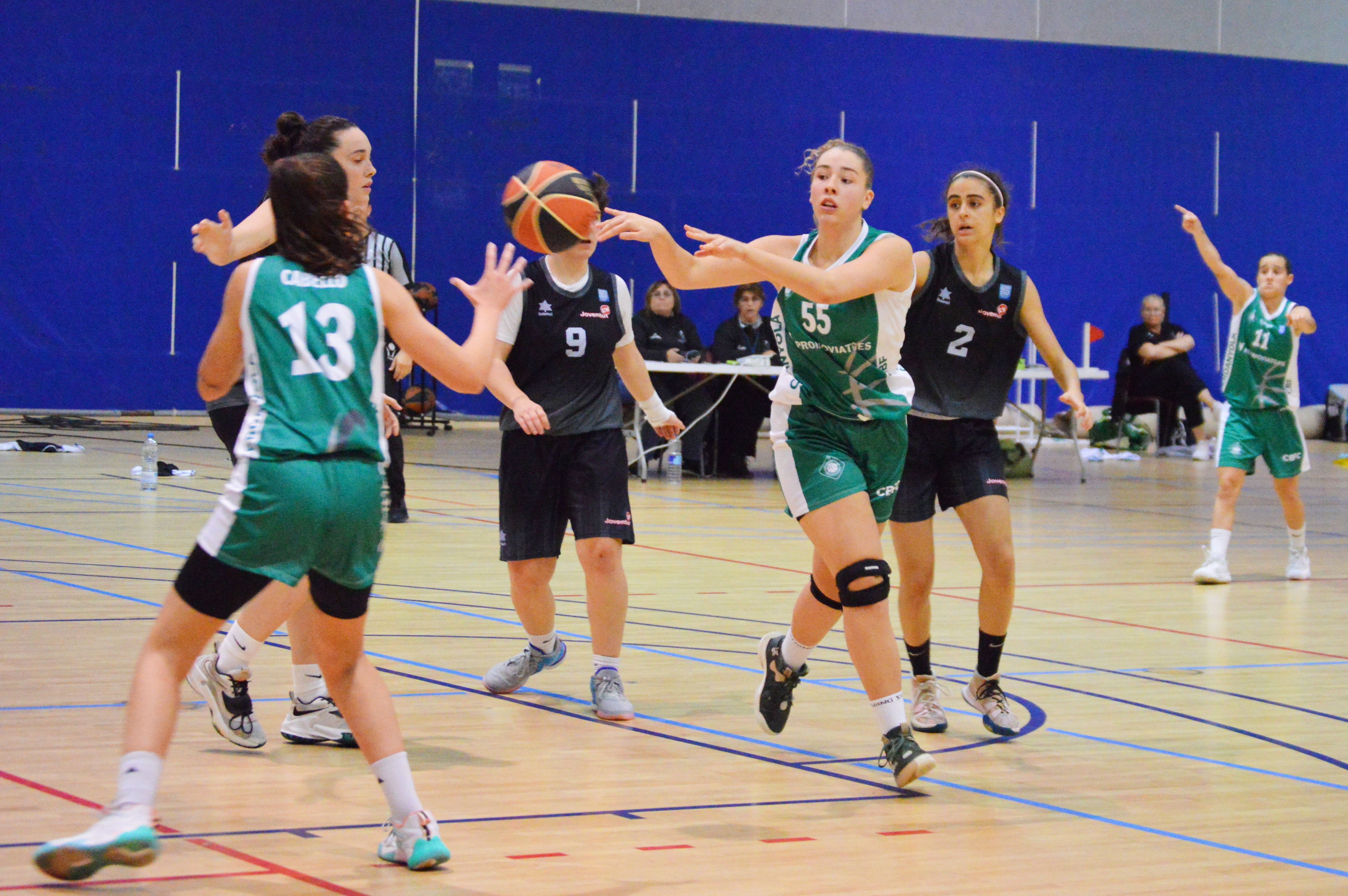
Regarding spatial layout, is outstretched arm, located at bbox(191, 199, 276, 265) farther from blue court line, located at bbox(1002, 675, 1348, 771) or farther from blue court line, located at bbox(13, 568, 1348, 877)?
blue court line, located at bbox(1002, 675, 1348, 771)

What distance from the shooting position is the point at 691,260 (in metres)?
4.54

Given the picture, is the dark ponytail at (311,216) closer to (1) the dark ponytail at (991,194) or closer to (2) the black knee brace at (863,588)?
(2) the black knee brace at (863,588)

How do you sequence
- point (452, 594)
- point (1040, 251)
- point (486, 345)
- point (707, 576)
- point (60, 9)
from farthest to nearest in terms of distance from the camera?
point (1040, 251) < point (60, 9) < point (707, 576) < point (452, 594) < point (486, 345)

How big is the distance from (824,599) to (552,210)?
4.69ft

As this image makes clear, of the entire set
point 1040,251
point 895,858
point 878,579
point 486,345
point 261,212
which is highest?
point 1040,251

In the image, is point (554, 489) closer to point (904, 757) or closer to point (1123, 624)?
point (904, 757)

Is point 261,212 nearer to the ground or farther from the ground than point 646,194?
nearer to the ground

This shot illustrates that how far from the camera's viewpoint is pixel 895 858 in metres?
3.49

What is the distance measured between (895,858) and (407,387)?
16493 millimetres

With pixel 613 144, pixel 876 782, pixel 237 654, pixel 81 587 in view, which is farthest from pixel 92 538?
pixel 613 144

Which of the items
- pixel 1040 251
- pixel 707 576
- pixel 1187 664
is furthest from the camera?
pixel 1040 251

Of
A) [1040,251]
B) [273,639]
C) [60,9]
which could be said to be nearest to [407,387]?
[60,9]

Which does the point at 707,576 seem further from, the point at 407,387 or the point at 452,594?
the point at 407,387

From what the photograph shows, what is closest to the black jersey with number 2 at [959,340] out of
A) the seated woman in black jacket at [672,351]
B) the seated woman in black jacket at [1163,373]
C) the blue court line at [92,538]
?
the blue court line at [92,538]
